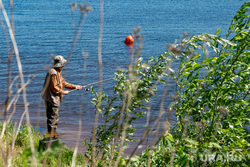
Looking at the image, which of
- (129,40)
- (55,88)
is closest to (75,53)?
(129,40)

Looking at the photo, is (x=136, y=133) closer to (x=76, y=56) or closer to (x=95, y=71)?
(x=95, y=71)

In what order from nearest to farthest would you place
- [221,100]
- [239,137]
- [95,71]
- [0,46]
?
[239,137] < [221,100] < [95,71] < [0,46]

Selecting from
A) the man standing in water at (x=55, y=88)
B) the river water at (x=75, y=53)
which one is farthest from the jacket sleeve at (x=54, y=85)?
the river water at (x=75, y=53)

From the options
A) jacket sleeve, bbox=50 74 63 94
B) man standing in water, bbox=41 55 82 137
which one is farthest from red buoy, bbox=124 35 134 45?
jacket sleeve, bbox=50 74 63 94

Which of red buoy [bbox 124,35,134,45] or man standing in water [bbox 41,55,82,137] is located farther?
red buoy [bbox 124,35,134,45]

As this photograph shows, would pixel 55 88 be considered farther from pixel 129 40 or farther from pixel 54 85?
pixel 129 40

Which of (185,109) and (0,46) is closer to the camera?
(185,109)

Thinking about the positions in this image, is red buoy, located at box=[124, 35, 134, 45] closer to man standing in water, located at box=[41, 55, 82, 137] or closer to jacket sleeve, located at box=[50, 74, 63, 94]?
man standing in water, located at box=[41, 55, 82, 137]

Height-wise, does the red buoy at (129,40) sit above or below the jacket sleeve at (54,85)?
above

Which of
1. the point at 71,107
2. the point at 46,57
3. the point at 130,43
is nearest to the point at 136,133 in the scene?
the point at 71,107

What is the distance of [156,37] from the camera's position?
28953 mm

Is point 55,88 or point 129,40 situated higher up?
point 129,40

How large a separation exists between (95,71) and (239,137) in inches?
592

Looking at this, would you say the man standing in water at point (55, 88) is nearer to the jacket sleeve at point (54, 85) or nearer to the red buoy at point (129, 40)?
the jacket sleeve at point (54, 85)
